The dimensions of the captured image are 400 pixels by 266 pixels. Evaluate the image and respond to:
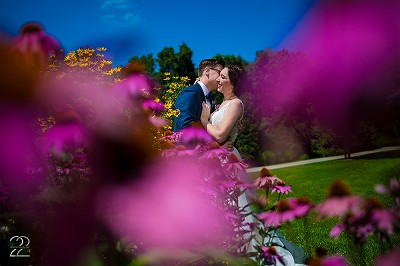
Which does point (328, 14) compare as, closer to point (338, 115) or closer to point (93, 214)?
point (338, 115)

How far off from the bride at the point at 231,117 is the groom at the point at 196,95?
5.1 inches

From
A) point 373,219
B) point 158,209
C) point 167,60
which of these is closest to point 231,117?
point 373,219

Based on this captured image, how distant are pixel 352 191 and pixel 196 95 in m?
5.97

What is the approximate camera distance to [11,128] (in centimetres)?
35

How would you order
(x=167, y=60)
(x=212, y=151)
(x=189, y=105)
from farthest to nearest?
(x=167, y=60) < (x=189, y=105) < (x=212, y=151)

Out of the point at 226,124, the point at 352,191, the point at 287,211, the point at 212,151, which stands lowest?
the point at 352,191

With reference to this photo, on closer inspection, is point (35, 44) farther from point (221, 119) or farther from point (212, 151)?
point (221, 119)

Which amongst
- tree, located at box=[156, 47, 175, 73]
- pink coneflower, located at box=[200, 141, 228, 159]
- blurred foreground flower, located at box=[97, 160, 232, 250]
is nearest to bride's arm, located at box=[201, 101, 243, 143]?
pink coneflower, located at box=[200, 141, 228, 159]

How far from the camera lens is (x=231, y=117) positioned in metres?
3.58

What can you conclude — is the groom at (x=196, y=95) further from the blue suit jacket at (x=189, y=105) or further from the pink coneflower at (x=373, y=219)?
the pink coneflower at (x=373, y=219)

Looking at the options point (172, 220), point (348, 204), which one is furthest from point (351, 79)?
point (348, 204)

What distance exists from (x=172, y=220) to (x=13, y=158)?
0.51ft

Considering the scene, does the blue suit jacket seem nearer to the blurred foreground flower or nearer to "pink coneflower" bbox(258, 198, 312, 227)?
"pink coneflower" bbox(258, 198, 312, 227)

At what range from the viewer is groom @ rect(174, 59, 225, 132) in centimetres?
364
